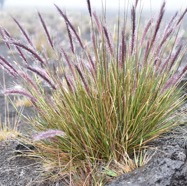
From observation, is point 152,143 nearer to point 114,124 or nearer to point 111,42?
point 114,124

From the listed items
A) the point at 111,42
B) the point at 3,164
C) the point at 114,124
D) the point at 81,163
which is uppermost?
the point at 111,42

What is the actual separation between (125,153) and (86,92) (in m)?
0.49

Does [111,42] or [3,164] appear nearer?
[111,42]

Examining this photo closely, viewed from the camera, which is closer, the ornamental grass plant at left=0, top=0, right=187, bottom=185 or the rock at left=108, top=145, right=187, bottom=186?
the rock at left=108, top=145, right=187, bottom=186

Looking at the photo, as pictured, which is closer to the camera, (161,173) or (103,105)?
(161,173)

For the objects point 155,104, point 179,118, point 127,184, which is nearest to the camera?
point 127,184

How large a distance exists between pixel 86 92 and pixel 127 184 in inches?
28.7

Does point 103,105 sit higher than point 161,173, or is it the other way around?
point 103,105

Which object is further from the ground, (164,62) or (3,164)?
(164,62)

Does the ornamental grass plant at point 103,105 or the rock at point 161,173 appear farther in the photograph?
the ornamental grass plant at point 103,105

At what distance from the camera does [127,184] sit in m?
2.64

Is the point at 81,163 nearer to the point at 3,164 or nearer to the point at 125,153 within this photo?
the point at 125,153

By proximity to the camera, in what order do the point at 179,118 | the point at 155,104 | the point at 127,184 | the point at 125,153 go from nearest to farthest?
the point at 127,184 < the point at 125,153 < the point at 155,104 < the point at 179,118

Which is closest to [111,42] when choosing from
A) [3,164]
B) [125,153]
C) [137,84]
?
[137,84]
